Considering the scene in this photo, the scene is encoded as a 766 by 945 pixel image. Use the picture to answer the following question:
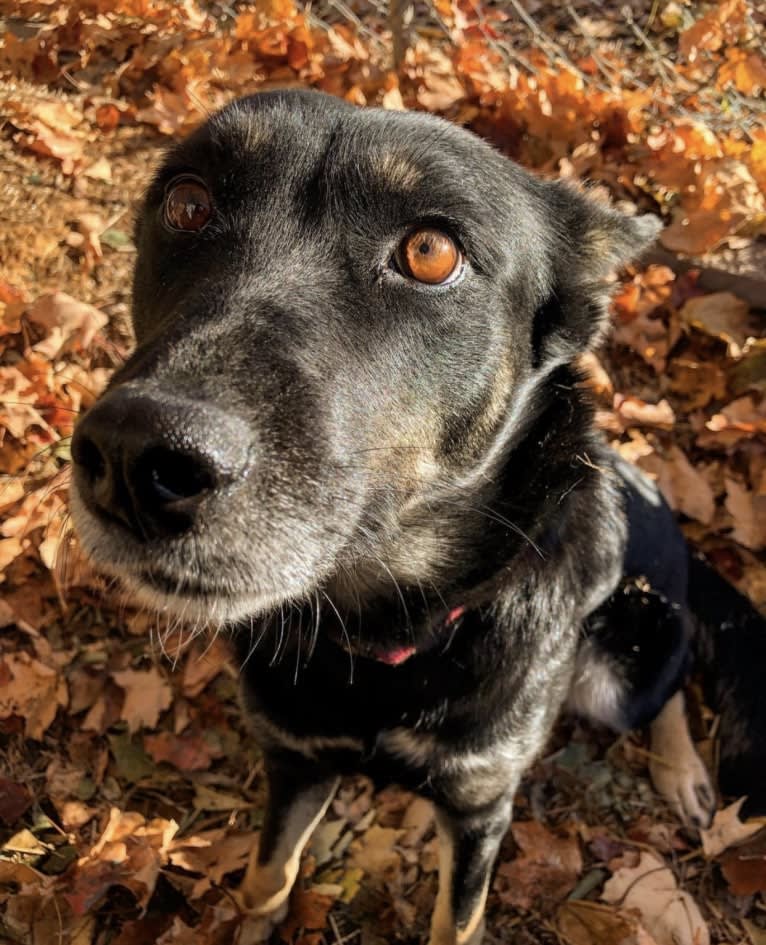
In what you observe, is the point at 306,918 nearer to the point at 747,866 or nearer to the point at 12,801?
Result: the point at 12,801

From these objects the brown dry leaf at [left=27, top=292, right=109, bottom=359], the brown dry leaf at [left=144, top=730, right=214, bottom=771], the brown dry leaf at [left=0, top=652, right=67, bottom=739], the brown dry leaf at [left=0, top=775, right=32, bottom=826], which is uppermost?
the brown dry leaf at [left=27, top=292, right=109, bottom=359]

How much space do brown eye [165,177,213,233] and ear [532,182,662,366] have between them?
95 centimetres

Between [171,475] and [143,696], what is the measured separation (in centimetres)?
216

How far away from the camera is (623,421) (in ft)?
13.8

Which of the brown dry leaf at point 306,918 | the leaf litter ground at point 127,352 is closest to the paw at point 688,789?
the leaf litter ground at point 127,352

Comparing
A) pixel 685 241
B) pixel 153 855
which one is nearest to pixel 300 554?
pixel 153 855

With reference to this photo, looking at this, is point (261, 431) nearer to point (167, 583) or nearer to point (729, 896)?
point (167, 583)

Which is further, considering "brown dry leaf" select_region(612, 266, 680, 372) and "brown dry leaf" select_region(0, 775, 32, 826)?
"brown dry leaf" select_region(612, 266, 680, 372)

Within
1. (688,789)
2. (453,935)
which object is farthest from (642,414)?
(453,935)

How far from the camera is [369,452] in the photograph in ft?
6.36

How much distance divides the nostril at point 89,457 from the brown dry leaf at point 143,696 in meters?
1.99

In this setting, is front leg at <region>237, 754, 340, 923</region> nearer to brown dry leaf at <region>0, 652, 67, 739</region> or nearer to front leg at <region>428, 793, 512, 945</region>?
front leg at <region>428, 793, 512, 945</region>

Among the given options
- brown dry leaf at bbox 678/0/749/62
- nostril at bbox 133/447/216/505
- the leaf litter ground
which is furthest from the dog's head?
brown dry leaf at bbox 678/0/749/62

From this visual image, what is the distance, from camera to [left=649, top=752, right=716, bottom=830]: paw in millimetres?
3314
